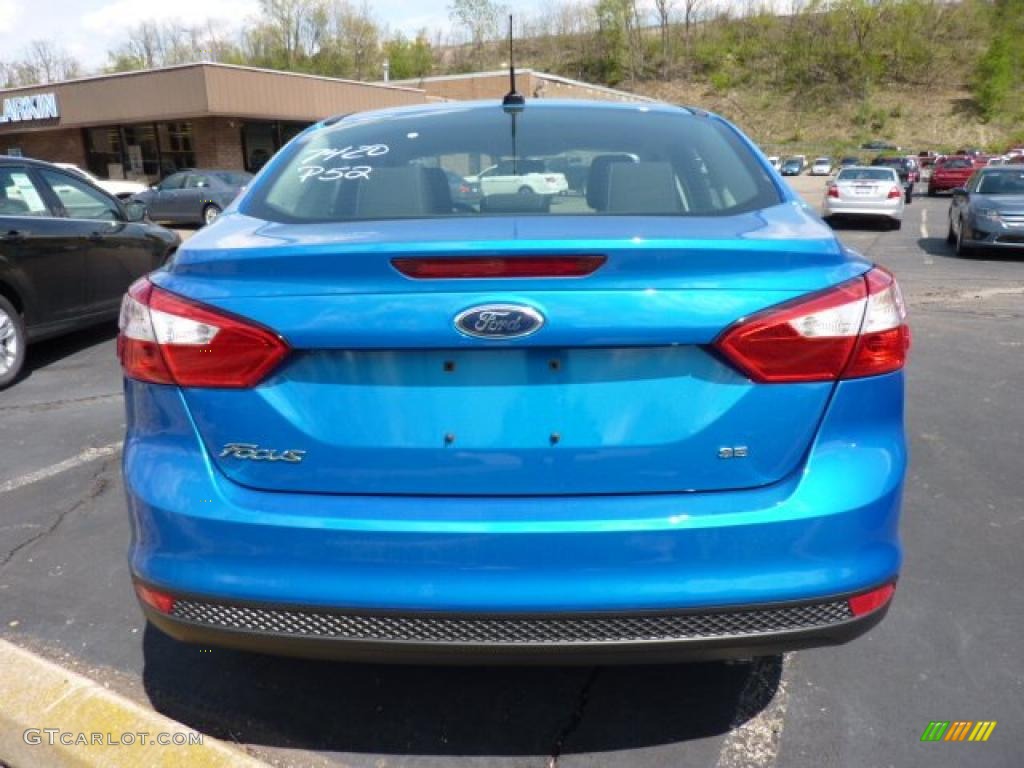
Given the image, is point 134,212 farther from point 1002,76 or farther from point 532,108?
point 1002,76

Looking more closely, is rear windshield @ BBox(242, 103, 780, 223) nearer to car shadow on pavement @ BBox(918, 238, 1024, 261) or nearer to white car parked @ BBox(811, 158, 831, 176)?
car shadow on pavement @ BBox(918, 238, 1024, 261)

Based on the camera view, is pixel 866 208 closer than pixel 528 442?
No

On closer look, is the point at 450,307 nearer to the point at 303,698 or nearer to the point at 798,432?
→ the point at 798,432

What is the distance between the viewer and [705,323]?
5.83 ft

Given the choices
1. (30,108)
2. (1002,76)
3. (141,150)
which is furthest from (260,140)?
(1002,76)

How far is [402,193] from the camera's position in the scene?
2432 mm

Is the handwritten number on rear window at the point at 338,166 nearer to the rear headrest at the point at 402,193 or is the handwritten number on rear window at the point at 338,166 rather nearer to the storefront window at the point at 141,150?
the rear headrest at the point at 402,193

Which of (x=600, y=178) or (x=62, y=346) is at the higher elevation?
(x=600, y=178)

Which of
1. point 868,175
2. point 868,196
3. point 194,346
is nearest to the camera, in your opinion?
point 194,346

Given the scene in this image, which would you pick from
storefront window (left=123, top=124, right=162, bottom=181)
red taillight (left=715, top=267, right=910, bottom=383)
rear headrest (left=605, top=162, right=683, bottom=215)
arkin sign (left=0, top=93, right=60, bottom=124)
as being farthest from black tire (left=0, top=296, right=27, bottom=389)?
arkin sign (left=0, top=93, right=60, bottom=124)

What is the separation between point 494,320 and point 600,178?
3.17ft

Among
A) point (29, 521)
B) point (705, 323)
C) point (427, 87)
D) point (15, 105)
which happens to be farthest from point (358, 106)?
point (705, 323)

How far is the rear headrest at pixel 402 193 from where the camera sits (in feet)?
7.78

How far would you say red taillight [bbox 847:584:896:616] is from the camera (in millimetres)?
1914
